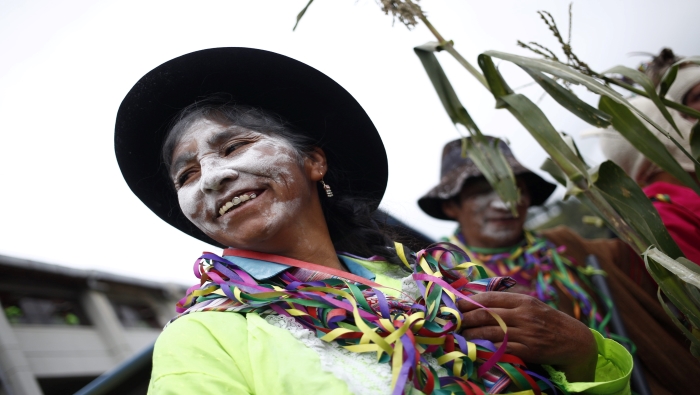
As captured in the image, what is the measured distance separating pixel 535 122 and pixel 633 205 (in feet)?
1.13

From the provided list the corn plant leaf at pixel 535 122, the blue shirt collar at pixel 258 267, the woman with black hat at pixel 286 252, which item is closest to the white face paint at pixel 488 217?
the woman with black hat at pixel 286 252

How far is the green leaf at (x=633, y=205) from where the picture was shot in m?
1.64

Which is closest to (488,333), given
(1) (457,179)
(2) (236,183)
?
(2) (236,183)

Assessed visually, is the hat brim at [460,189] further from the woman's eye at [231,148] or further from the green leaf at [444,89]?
the woman's eye at [231,148]

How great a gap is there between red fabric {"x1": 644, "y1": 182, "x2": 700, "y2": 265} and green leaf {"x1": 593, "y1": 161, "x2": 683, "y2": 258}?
52.0 inches

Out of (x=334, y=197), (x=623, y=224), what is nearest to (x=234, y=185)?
(x=334, y=197)

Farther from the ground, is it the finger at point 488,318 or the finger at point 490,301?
the finger at point 490,301

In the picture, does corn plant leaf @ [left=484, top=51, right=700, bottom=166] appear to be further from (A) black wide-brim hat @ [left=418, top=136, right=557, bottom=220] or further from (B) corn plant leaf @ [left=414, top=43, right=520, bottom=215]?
(A) black wide-brim hat @ [left=418, top=136, right=557, bottom=220]

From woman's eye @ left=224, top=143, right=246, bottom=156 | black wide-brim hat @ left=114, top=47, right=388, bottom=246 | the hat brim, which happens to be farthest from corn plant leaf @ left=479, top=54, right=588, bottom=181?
the hat brim

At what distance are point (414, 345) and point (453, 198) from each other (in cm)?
267

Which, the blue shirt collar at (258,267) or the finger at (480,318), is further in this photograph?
the blue shirt collar at (258,267)

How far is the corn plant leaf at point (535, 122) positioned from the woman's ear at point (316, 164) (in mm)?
614

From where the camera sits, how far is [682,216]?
304cm

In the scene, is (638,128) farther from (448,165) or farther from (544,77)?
(448,165)
